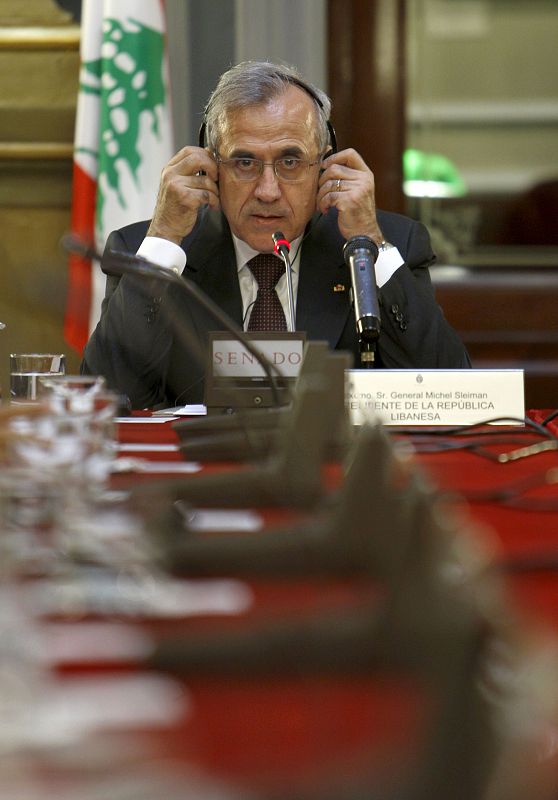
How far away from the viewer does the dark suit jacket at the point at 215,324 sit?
226cm

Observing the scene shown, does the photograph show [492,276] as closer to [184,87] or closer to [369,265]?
[184,87]

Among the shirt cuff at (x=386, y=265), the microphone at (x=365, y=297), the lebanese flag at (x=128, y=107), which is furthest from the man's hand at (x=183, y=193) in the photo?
the lebanese flag at (x=128, y=107)

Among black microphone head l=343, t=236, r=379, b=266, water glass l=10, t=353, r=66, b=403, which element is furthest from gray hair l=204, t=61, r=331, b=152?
water glass l=10, t=353, r=66, b=403

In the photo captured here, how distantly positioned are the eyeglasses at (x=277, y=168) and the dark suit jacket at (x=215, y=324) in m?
0.14

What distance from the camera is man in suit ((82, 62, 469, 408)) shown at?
2.27 meters

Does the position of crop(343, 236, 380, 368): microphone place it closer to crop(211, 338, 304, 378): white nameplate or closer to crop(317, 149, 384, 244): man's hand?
crop(211, 338, 304, 378): white nameplate

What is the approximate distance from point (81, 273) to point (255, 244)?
1230mm

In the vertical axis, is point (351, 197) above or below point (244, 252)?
above

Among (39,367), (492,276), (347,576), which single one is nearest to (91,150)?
(492,276)

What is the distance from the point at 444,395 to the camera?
167 centimetres

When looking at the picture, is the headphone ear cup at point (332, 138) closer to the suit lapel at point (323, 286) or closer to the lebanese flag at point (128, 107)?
the suit lapel at point (323, 286)

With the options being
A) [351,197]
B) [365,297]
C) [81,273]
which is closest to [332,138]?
[351,197]

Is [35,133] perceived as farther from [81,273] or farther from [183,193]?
[183,193]

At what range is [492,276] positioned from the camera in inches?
151
